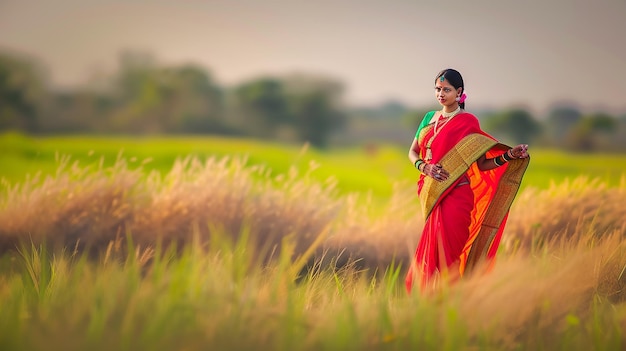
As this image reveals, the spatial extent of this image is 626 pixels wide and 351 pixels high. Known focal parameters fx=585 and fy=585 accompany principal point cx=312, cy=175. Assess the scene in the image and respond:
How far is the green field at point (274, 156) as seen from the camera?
16.9 m

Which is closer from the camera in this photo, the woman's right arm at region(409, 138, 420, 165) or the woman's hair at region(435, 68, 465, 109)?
the woman's hair at region(435, 68, 465, 109)

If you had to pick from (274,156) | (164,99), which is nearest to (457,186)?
(274,156)

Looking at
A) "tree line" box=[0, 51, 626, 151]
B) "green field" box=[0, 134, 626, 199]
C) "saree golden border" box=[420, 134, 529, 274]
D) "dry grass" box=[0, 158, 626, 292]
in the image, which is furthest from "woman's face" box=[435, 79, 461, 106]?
"tree line" box=[0, 51, 626, 151]

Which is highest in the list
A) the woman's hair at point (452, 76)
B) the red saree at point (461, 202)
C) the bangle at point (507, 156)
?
the woman's hair at point (452, 76)

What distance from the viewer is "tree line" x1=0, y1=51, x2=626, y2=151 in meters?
23.6

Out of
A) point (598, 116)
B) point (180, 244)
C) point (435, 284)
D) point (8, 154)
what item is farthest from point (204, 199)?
point (598, 116)

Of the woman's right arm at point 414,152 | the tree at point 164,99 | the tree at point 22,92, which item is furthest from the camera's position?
the tree at point 164,99

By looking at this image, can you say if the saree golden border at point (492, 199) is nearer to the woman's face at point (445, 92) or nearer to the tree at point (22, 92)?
the woman's face at point (445, 92)

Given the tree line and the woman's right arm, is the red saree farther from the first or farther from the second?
the tree line

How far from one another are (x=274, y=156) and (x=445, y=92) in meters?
17.8

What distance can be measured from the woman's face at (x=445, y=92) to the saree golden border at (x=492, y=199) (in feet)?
0.84

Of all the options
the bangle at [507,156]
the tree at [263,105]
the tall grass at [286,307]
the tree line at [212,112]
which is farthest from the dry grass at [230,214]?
the tree at [263,105]

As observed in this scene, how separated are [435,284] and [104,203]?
308 cm

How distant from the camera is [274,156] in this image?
21156 mm
